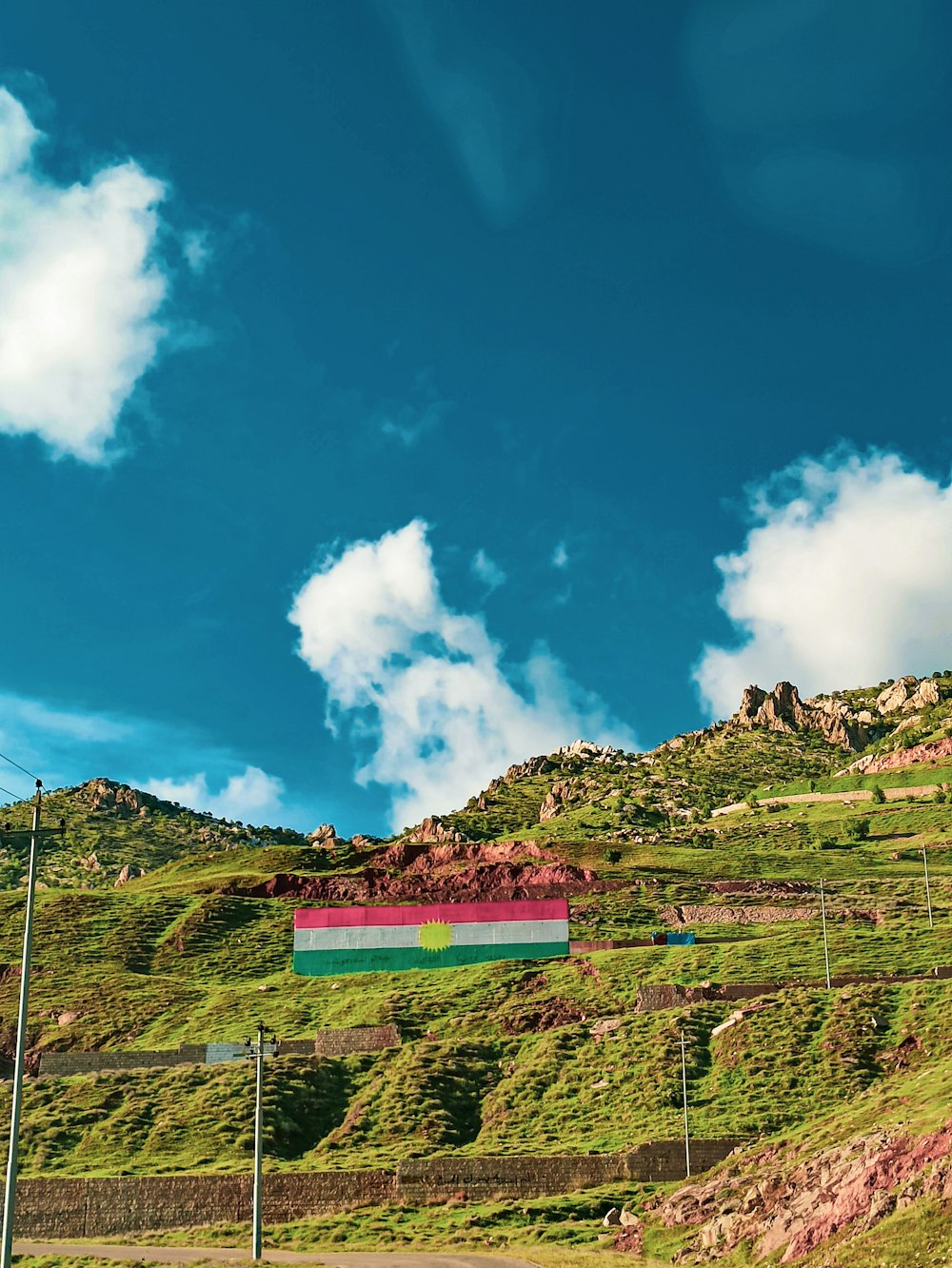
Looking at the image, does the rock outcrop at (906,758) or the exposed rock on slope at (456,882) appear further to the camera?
the rock outcrop at (906,758)

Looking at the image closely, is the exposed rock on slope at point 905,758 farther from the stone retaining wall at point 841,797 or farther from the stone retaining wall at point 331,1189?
the stone retaining wall at point 331,1189

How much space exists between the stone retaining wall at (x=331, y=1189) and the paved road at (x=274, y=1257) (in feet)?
6.92

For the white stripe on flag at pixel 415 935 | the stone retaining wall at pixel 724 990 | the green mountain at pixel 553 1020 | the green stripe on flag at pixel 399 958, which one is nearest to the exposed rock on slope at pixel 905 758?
the green mountain at pixel 553 1020

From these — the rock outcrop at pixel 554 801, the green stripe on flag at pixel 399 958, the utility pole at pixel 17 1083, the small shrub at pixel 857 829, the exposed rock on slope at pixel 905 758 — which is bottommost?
the utility pole at pixel 17 1083

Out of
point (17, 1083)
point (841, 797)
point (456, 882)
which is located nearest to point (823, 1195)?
point (17, 1083)

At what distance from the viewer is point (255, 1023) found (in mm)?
79188

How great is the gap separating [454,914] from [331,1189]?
44432 millimetres

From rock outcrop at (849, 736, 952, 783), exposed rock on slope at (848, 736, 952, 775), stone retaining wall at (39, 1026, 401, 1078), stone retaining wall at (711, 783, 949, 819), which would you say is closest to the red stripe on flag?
stone retaining wall at (39, 1026, 401, 1078)

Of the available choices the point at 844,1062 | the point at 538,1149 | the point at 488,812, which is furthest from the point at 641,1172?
the point at 488,812

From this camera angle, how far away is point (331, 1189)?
49594mm

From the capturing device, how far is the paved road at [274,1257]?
39.3 metres

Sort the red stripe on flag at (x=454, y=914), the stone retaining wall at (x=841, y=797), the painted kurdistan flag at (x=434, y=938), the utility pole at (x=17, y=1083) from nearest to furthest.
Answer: the utility pole at (x=17, y=1083) < the painted kurdistan flag at (x=434, y=938) < the red stripe on flag at (x=454, y=914) < the stone retaining wall at (x=841, y=797)

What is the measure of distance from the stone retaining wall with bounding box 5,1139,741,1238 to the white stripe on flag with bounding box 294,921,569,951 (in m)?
40.6

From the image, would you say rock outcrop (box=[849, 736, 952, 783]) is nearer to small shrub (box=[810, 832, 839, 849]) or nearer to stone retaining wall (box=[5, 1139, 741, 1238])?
small shrub (box=[810, 832, 839, 849])
